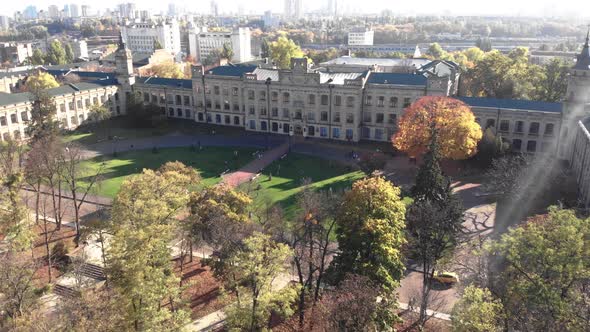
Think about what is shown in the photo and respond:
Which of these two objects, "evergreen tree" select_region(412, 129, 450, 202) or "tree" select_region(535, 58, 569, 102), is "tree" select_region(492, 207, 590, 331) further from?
"tree" select_region(535, 58, 569, 102)

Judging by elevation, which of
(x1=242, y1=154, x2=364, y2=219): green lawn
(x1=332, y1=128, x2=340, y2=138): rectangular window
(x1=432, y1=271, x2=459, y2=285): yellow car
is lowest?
(x1=432, y1=271, x2=459, y2=285): yellow car

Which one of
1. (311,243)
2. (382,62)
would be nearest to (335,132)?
(382,62)

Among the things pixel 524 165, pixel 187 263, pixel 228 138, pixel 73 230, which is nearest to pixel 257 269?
pixel 187 263

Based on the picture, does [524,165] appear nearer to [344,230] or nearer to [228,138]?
[344,230]

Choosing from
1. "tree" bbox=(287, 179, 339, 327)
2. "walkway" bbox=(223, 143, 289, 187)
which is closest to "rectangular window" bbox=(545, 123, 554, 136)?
"walkway" bbox=(223, 143, 289, 187)

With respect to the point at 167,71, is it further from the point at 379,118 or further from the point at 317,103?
the point at 379,118
